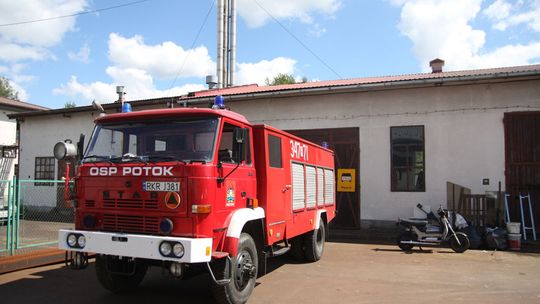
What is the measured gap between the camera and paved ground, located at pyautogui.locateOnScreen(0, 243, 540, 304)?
20.0 feet

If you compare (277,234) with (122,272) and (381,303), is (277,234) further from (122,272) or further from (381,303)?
(122,272)

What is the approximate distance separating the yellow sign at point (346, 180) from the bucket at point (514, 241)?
15.5 feet

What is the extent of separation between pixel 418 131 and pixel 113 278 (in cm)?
1019

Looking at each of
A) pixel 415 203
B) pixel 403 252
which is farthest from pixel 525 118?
pixel 403 252

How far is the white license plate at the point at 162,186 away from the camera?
5.01 meters

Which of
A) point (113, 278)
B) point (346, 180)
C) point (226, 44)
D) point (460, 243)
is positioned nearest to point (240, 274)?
point (113, 278)

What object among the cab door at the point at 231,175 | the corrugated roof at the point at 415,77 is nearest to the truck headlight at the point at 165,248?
the cab door at the point at 231,175

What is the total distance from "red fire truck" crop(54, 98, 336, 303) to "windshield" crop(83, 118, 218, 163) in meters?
0.01

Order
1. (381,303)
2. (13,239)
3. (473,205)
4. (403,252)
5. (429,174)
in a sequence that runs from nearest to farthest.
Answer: (381,303) < (13,239) < (403,252) < (473,205) < (429,174)

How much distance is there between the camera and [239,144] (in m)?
5.66

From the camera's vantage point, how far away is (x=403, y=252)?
10336mm

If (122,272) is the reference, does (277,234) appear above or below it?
above

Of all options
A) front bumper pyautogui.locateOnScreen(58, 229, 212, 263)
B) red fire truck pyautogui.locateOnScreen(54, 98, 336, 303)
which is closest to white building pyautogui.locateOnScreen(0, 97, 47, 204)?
red fire truck pyautogui.locateOnScreen(54, 98, 336, 303)

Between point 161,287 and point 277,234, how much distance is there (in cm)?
199
